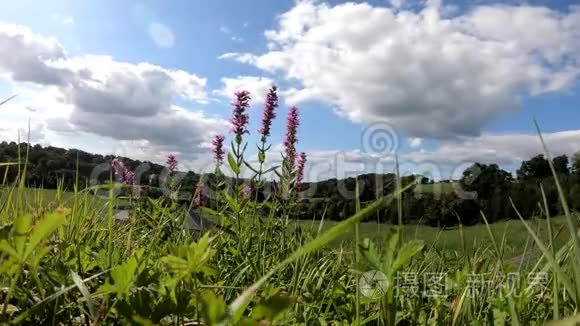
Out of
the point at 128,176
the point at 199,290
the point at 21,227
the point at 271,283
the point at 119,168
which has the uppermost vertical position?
the point at 119,168

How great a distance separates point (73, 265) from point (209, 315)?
1423mm

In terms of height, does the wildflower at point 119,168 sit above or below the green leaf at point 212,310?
above

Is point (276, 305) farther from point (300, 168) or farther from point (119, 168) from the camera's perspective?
point (119, 168)

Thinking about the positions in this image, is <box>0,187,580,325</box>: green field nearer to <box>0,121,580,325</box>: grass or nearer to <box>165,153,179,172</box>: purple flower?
<box>0,121,580,325</box>: grass

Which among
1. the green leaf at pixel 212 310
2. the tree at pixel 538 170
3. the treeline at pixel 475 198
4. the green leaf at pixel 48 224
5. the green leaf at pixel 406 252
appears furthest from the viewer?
the tree at pixel 538 170

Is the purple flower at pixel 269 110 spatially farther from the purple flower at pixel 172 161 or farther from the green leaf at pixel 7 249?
the green leaf at pixel 7 249

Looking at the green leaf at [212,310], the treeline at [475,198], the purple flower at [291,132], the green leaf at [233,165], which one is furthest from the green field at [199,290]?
the purple flower at [291,132]

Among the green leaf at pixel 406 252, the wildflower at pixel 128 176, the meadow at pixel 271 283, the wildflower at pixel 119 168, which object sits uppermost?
the wildflower at pixel 119 168

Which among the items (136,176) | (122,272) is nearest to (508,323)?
(122,272)

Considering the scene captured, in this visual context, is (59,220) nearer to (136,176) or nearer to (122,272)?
(122,272)

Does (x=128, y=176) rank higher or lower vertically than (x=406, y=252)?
higher

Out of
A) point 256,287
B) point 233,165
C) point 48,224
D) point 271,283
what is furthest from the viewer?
point 233,165

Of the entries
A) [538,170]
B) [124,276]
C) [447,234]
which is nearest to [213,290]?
[124,276]

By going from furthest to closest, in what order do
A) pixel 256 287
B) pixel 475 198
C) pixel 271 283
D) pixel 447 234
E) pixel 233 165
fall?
pixel 475 198
pixel 233 165
pixel 447 234
pixel 271 283
pixel 256 287
